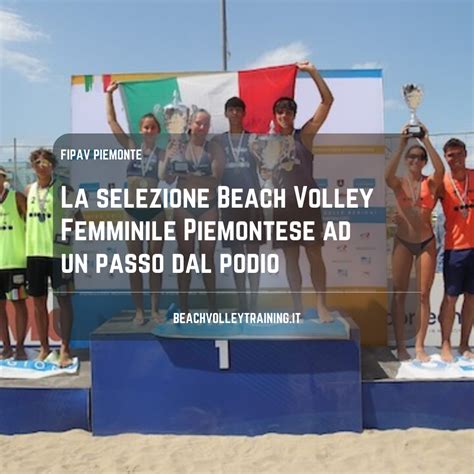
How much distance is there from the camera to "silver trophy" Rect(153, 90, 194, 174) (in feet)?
12.1

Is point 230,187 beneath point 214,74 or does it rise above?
beneath

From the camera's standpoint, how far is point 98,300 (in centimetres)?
433

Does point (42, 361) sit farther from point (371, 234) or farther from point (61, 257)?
point (371, 234)

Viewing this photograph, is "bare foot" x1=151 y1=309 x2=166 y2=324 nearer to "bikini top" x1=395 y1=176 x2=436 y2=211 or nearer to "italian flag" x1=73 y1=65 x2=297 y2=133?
"italian flag" x1=73 y1=65 x2=297 y2=133

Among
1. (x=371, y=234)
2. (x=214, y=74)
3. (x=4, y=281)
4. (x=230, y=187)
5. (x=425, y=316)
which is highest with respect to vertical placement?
(x=214, y=74)

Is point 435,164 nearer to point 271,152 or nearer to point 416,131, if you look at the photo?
point 416,131

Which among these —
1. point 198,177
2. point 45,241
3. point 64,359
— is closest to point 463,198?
point 198,177

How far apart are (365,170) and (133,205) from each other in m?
1.77

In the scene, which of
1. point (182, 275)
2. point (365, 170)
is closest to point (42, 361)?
point (182, 275)

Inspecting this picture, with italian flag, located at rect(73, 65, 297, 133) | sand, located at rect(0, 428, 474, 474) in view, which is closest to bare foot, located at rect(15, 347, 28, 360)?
sand, located at rect(0, 428, 474, 474)

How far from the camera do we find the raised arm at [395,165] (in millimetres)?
3744

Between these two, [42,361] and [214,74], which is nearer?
[42,361]

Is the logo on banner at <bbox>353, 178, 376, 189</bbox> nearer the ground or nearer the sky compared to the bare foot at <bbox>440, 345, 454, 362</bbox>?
nearer the sky

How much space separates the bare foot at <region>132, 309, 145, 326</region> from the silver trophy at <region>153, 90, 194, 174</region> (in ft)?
3.27
